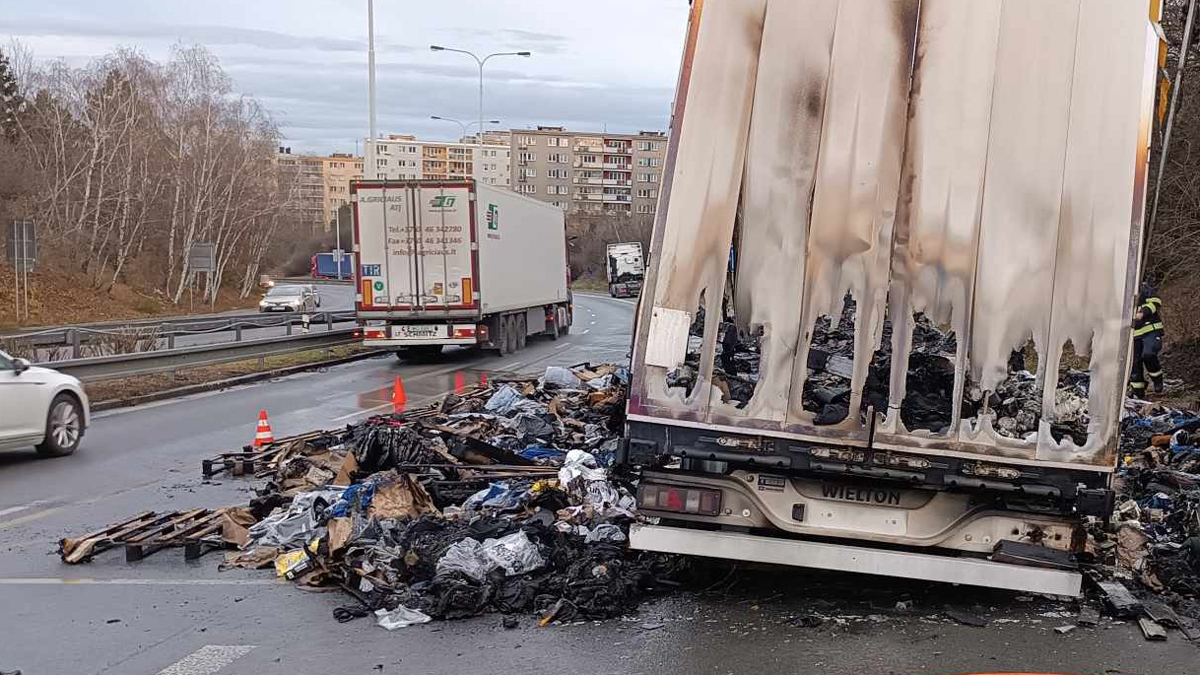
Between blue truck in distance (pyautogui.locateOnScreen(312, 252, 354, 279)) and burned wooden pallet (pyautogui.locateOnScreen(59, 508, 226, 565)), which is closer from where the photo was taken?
burned wooden pallet (pyautogui.locateOnScreen(59, 508, 226, 565))

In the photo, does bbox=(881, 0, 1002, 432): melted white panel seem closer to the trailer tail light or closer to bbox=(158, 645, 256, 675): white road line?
the trailer tail light

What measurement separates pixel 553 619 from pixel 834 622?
1457 millimetres

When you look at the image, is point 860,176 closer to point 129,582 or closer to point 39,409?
point 129,582

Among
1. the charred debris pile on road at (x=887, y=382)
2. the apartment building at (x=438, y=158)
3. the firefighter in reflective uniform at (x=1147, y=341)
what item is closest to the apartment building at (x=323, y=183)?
the apartment building at (x=438, y=158)

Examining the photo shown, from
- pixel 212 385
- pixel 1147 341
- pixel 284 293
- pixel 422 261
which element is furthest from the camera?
pixel 284 293

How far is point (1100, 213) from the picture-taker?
16.3 feet

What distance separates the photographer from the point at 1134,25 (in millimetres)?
5020

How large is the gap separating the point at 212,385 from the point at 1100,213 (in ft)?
53.0

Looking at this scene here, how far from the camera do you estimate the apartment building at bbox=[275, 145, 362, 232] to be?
136 m

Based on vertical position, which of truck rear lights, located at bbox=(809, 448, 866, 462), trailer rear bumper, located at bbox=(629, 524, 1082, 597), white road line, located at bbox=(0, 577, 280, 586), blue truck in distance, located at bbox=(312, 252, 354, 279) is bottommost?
blue truck in distance, located at bbox=(312, 252, 354, 279)

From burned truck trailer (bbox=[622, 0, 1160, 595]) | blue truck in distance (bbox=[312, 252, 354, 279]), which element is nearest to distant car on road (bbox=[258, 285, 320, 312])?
burned truck trailer (bbox=[622, 0, 1160, 595])

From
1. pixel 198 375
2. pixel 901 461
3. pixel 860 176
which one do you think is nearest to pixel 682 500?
pixel 901 461

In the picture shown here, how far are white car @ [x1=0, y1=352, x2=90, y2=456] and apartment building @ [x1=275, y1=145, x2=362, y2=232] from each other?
111m

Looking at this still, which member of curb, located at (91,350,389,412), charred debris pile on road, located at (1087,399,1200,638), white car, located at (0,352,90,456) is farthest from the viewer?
curb, located at (91,350,389,412)
